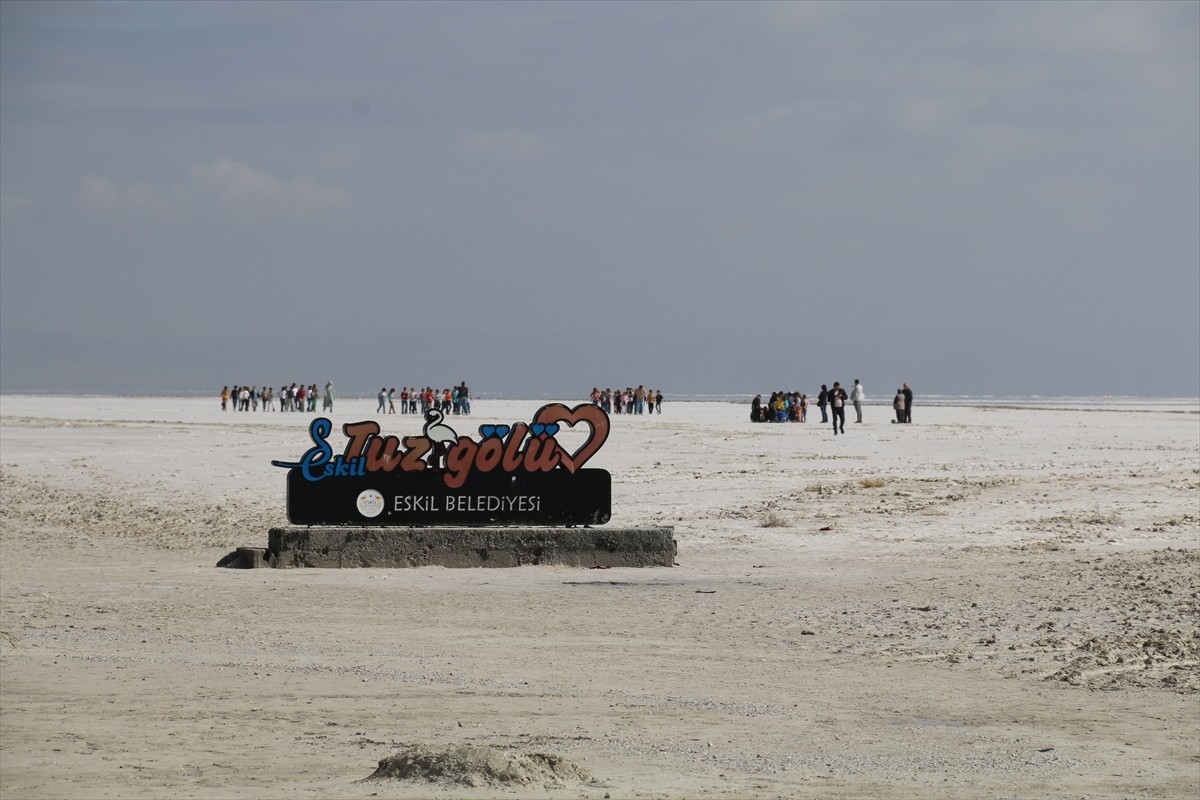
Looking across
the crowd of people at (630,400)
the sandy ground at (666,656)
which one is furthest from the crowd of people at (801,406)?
the sandy ground at (666,656)

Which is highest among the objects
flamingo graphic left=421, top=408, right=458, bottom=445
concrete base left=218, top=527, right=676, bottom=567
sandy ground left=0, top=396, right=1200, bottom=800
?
flamingo graphic left=421, top=408, right=458, bottom=445

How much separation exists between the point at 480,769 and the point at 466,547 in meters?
10.7

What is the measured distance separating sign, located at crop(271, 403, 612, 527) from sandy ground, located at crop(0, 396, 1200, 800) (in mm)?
1052

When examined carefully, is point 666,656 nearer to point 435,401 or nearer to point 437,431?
point 437,431

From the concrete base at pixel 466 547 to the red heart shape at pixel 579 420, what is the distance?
38.8 inches

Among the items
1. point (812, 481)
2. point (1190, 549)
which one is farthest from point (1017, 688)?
point (812, 481)

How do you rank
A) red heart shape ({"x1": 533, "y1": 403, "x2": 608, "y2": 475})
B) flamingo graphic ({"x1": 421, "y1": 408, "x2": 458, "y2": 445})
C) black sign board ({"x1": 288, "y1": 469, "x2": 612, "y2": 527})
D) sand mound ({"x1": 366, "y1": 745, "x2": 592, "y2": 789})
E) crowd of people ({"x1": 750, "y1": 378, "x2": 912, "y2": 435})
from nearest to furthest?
1. sand mound ({"x1": 366, "y1": 745, "x2": 592, "y2": 789})
2. black sign board ({"x1": 288, "y1": 469, "x2": 612, "y2": 527})
3. red heart shape ({"x1": 533, "y1": 403, "x2": 608, "y2": 475})
4. flamingo graphic ({"x1": 421, "y1": 408, "x2": 458, "y2": 445})
5. crowd of people ({"x1": 750, "y1": 378, "x2": 912, "y2": 435})

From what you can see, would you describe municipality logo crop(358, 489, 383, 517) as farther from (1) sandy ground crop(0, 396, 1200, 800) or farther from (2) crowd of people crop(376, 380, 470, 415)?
(2) crowd of people crop(376, 380, 470, 415)

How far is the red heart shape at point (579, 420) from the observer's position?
18.9 metres

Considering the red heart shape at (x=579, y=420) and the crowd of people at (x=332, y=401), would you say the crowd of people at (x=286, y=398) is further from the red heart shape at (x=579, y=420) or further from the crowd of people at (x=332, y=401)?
the red heart shape at (x=579, y=420)

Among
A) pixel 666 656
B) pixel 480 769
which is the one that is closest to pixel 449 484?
pixel 666 656

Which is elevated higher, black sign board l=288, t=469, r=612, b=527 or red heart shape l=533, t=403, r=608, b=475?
red heart shape l=533, t=403, r=608, b=475

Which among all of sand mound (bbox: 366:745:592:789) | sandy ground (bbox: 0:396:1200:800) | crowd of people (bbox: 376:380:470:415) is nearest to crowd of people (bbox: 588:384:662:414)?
crowd of people (bbox: 376:380:470:415)

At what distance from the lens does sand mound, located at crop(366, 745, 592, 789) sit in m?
7.79
